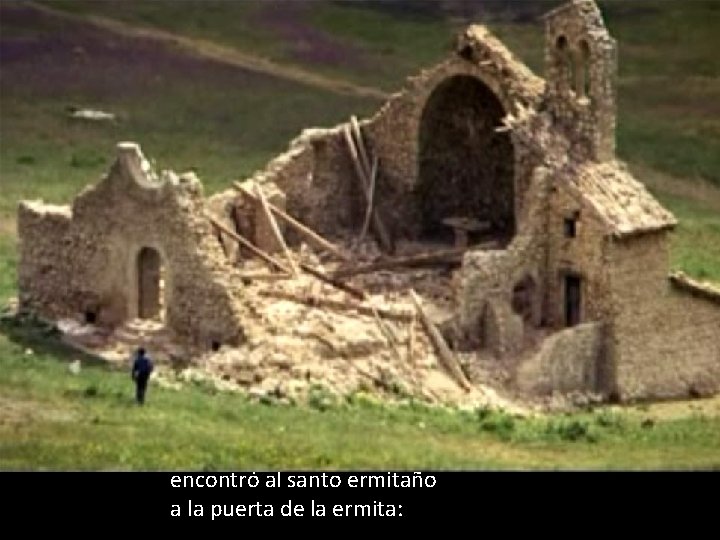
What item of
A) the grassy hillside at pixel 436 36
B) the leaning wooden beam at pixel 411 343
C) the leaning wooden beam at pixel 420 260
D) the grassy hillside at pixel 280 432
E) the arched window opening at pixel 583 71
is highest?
the grassy hillside at pixel 436 36

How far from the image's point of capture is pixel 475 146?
59781mm

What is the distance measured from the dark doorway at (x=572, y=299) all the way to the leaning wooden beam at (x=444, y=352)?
274cm

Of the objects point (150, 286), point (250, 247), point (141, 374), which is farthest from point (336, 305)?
point (141, 374)

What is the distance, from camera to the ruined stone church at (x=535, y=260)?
53031mm

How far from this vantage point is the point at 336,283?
183ft

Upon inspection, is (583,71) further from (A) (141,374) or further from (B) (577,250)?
(A) (141,374)

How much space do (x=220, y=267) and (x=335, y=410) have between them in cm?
421

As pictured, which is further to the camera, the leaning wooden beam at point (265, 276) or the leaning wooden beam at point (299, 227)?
the leaning wooden beam at point (299, 227)

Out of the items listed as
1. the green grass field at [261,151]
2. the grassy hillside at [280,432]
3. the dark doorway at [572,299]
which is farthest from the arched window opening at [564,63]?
the grassy hillside at [280,432]

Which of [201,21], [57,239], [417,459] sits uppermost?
[201,21]

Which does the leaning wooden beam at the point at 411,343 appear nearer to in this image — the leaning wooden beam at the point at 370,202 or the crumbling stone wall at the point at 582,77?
the crumbling stone wall at the point at 582,77

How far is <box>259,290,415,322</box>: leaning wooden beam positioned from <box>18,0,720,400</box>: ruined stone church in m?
0.96

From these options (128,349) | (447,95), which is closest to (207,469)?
(128,349)

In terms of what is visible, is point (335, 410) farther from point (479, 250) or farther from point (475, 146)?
point (475, 146)
